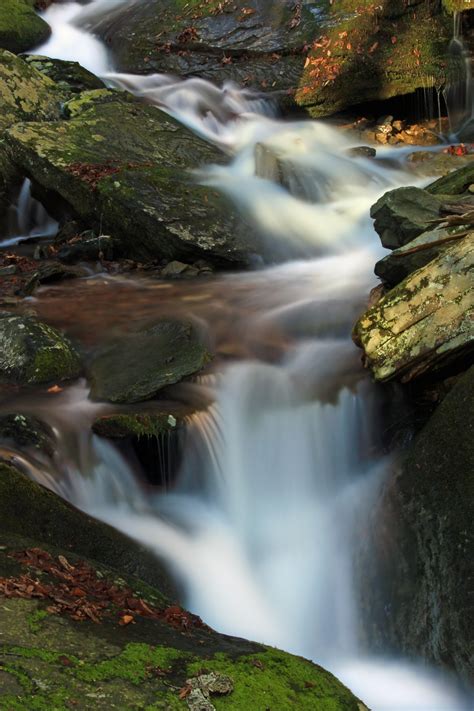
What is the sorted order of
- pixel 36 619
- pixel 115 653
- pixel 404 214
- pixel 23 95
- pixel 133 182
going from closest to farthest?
pixel 115 653 < pixel 36 619 < pixel 404 214 < pixel 133 182 < pixel 23 95

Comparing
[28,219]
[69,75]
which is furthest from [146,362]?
[69,75]

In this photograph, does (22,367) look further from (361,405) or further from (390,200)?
(390,200)

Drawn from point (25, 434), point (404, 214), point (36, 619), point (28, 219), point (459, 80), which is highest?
point (459, 80)

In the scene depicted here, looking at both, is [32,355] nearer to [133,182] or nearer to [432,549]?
[432,549]

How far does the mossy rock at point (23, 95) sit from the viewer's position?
36.1 ft

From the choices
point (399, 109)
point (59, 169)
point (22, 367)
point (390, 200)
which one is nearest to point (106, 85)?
point (59, 169)

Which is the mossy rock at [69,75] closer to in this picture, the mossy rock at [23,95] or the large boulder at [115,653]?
the mossy rock at [23,95]

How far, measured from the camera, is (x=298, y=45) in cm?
1455

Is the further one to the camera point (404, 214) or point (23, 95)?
point (23, 95)

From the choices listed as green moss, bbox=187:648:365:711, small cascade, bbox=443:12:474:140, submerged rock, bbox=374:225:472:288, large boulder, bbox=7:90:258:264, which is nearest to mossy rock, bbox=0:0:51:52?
large boulder, bbox=7:90:258:264

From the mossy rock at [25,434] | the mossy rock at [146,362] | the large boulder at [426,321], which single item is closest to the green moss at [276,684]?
the mossy rock at [25,434]

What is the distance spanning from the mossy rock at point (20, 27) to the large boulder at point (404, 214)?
11.9m

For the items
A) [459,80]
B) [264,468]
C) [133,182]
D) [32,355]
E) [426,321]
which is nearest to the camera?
[426,321]

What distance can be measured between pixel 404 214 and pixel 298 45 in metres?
9.47
